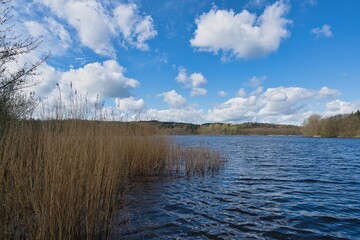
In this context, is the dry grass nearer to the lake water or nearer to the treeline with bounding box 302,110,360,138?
the lake water

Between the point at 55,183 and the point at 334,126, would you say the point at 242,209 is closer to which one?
the point at 55,183

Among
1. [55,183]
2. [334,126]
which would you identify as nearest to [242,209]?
[55,183]

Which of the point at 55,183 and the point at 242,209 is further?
the point at 242,209

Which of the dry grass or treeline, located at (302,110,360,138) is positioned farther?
treeline, located at (302,110,360,138)

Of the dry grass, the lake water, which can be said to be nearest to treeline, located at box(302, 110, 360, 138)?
the lake water

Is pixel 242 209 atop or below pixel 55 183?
below

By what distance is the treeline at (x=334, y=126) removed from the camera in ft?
277

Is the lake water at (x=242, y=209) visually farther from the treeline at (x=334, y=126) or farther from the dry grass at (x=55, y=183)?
the treeline at (x=334, y=126)

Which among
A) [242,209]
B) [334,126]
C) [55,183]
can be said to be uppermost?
[334,126]

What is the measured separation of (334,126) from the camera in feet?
291

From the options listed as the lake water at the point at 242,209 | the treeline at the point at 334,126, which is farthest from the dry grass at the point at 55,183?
the treeline at the point at 334,126

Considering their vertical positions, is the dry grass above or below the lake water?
above

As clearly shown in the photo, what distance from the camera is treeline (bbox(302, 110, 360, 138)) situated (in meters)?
84.3

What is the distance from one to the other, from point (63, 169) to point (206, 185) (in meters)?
7.89
